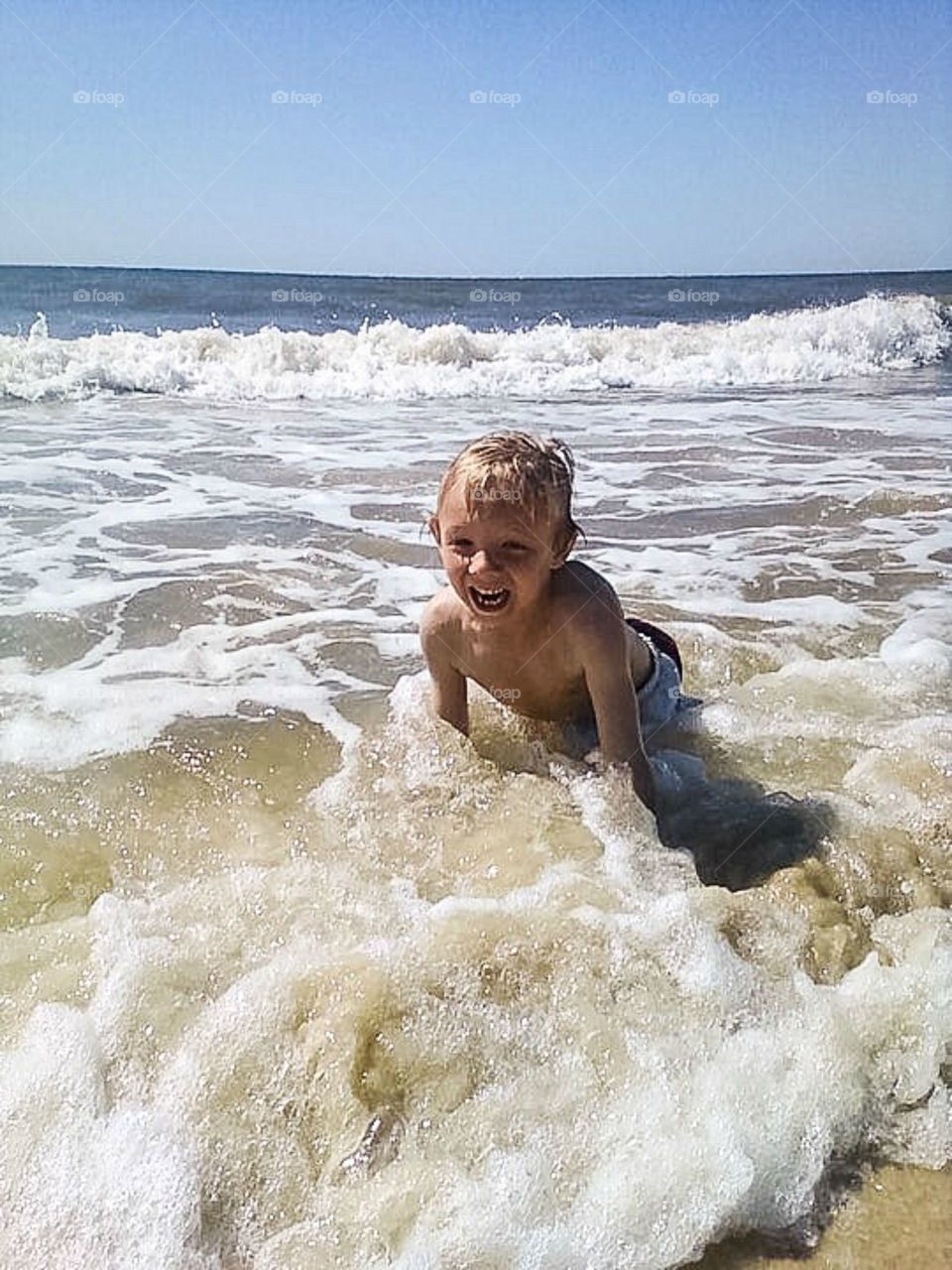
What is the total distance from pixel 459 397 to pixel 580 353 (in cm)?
379

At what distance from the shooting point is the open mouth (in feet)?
8.95

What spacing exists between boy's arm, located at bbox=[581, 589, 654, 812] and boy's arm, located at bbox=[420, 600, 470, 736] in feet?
1.50

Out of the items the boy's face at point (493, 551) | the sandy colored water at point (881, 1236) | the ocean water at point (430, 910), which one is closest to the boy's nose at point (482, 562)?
the boy's face at point (493, 551)

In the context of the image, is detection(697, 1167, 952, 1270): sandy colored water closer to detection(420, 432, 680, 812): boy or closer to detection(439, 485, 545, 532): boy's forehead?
detection(420, 432, 680, 812): boy

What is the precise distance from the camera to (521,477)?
103 inches

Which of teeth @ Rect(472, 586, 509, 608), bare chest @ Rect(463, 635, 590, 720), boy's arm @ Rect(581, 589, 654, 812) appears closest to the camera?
teeth @ Rect(472, 586, 509, 608)

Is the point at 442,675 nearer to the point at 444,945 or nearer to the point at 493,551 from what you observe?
the point at 493,551

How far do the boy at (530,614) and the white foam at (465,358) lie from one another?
33.9 feet

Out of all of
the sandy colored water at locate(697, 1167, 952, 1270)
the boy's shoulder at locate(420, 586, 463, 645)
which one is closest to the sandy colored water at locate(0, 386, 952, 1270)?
the sandy colored water at locate(697, 1167, 952, 1270)

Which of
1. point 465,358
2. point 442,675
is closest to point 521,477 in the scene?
point 442,675

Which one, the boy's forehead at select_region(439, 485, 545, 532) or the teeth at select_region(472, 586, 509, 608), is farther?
the teeth at select_region(472, 586, 509, 608)

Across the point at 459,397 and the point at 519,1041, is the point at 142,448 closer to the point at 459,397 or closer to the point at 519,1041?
the point at 459,397

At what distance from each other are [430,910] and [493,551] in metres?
0.85

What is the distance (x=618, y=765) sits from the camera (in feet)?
9.41
